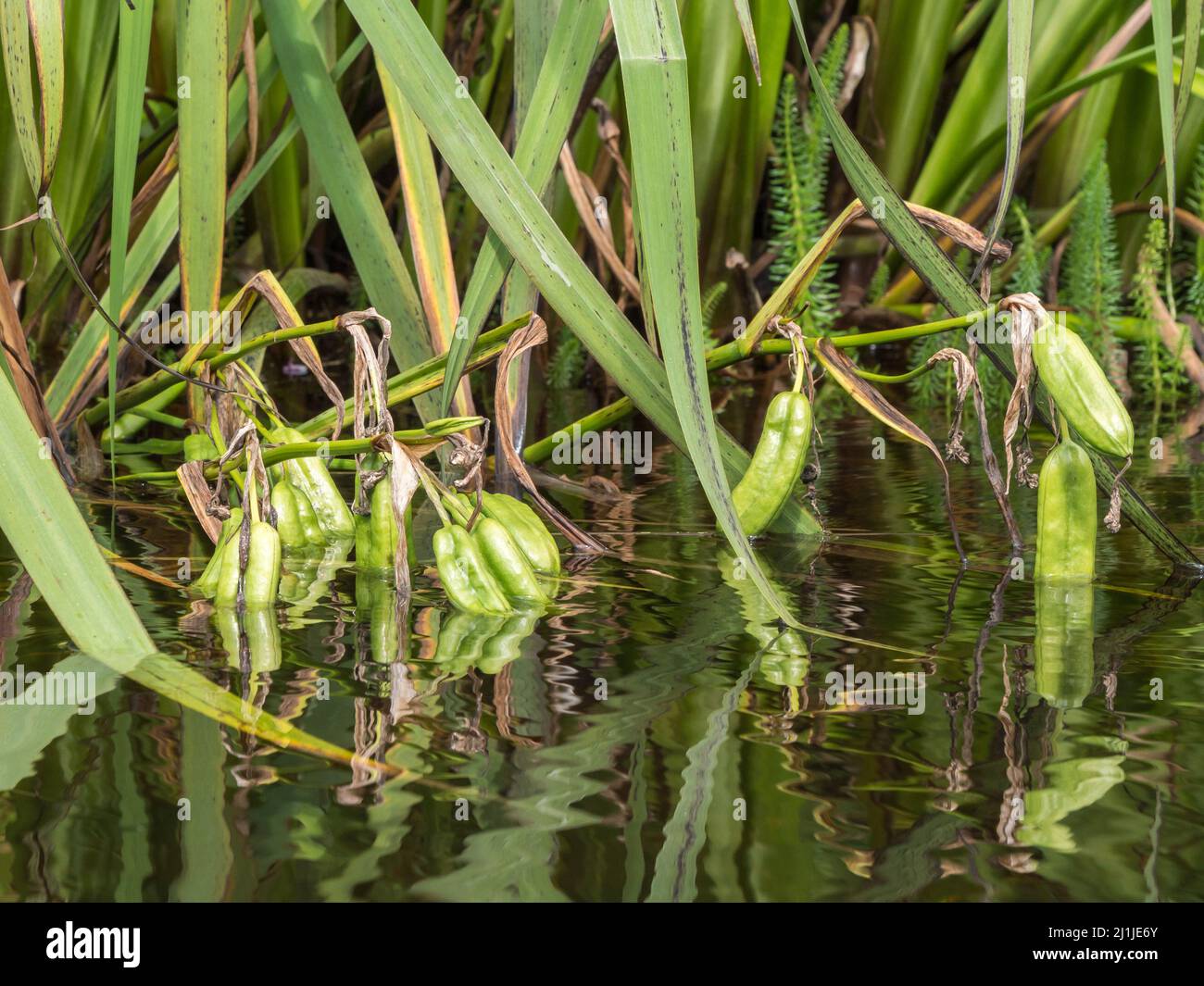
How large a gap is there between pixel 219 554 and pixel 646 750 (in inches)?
18.9

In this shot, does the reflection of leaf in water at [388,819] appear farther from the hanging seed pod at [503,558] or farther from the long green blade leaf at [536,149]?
the long green blade leaf at [536,149]

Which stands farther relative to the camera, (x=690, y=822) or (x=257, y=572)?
(x=257, y=572)

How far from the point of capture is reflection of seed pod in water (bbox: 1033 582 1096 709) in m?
0.97

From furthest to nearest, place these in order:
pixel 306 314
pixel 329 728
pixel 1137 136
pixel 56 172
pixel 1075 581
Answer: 1. pixel 306 314
2. pixel 1137 136
3. pixel 56 172
4. pixel 1075 581
5. pixel 329 728

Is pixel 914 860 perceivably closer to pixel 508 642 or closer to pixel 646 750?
pixel 646 750

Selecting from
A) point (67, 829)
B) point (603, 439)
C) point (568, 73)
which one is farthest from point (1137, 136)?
point (67, 829)

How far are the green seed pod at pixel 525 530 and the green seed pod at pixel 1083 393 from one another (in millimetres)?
428

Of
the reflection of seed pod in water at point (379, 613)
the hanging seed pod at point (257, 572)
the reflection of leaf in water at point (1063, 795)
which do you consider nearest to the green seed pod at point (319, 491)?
the reflection of seed pod in water at point (379, 613)

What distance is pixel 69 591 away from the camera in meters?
0.93

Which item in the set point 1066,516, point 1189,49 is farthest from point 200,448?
point 1189,49

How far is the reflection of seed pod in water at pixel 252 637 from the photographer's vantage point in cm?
102

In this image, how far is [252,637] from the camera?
3.56 ft
